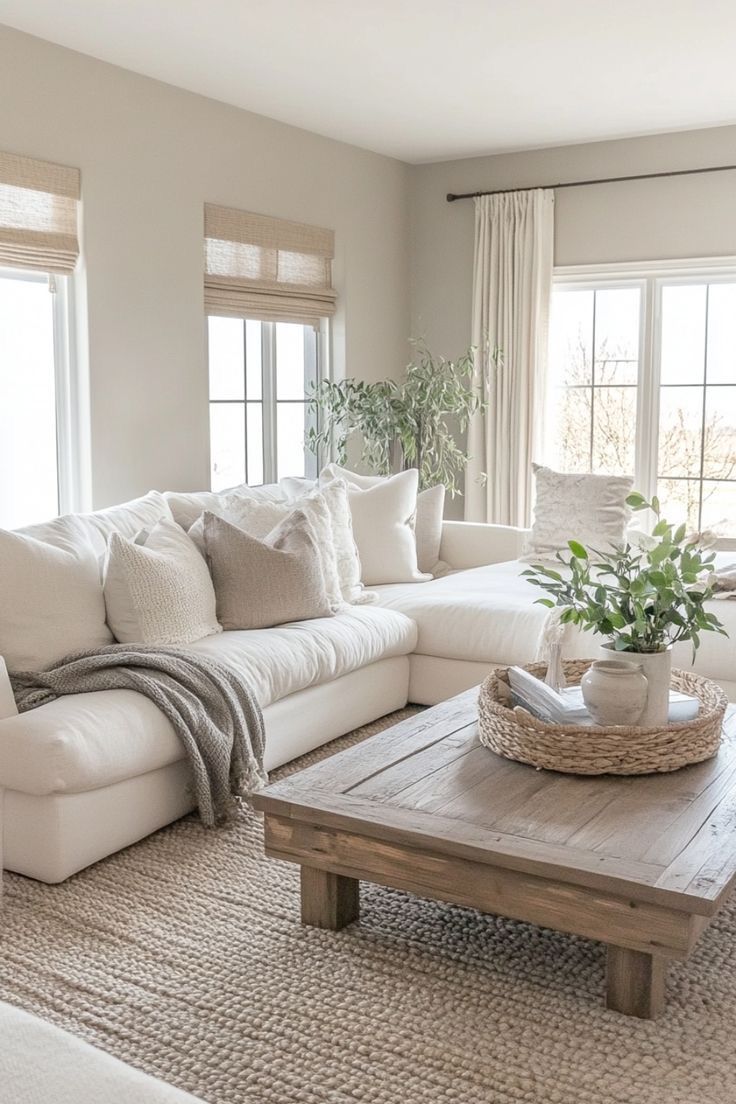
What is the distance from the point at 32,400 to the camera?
4598mm

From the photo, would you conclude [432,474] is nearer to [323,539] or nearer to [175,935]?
[323,539]

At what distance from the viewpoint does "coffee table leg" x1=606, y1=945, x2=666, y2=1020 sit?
7.20 ft

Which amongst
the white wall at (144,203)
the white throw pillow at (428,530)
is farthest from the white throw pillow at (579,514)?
the white wall at (144,203)

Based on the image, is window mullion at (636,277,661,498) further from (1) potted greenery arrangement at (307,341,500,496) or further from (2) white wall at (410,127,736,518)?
(1) potted greenery arrangement at (307,341,500,496)

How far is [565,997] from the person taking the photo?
232 centimetres

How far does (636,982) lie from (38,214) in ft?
11.8

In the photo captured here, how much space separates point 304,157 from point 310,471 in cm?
168

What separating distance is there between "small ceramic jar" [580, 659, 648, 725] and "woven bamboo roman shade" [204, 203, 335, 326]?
3.32 metres

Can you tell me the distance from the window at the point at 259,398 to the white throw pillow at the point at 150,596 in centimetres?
193

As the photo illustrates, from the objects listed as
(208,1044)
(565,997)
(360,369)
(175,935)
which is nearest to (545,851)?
(565,997)

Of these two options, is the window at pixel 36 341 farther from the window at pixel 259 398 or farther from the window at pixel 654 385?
the window at pixel 654 385

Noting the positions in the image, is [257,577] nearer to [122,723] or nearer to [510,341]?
[122,723]

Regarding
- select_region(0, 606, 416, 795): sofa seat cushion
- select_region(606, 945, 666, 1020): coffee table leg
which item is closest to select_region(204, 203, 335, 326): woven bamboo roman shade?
select_region(0, 606, 416, 795): sofa seat cushion

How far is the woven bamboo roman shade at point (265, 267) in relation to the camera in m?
5.34
